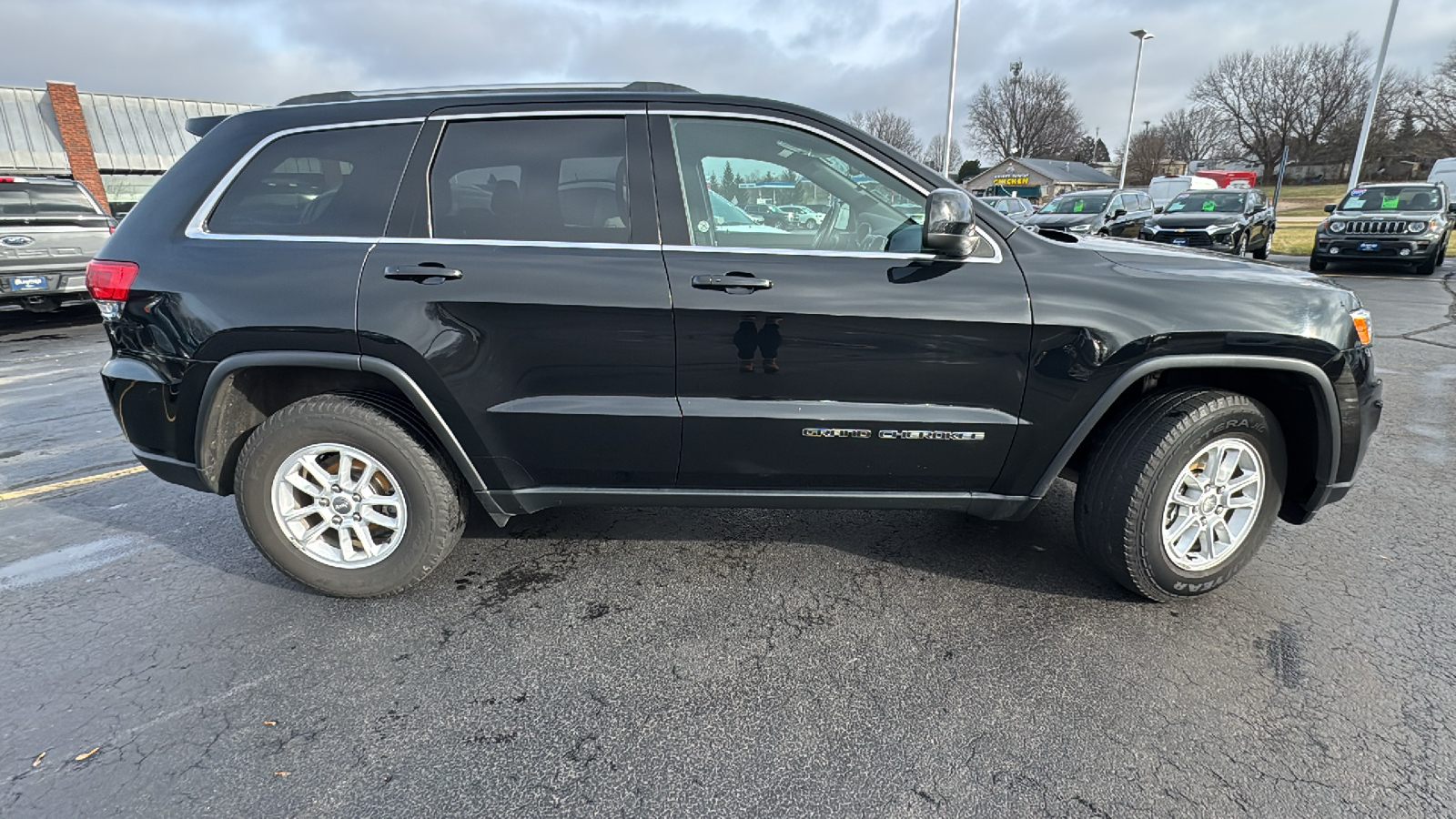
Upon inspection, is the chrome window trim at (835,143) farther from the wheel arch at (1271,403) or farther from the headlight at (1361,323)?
the headlight at (1361,323)

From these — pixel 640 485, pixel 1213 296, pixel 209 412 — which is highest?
pixel 1213 296

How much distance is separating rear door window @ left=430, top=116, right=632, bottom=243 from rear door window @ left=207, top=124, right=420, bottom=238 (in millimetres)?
197

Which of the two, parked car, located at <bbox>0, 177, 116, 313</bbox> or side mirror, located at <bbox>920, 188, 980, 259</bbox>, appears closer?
side mirror, located at <bbox>920, 188, 980, 259</bbox>

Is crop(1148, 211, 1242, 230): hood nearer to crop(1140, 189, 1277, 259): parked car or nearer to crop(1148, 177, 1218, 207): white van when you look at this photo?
crop(1140, 189, 1277, 259): parked car

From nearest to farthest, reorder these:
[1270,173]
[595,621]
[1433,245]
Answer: [595,621]
[1433,245]
[1270,173]

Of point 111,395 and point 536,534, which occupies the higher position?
point 111,395

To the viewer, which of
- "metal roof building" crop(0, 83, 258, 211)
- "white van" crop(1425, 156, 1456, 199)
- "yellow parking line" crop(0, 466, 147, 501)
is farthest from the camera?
"white van" crop(1425, 156, 1456, 199)

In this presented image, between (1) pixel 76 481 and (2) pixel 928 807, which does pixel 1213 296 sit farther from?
(1) pixel 76 481

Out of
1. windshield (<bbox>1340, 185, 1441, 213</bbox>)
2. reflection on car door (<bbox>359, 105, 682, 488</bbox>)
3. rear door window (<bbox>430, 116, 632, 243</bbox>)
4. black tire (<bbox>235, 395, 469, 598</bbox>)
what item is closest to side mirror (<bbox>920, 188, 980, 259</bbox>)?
reflection on car door (<bbox>359, 105, 682, 488</bbox>)

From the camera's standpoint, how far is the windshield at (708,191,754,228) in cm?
268

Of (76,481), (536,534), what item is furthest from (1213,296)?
(76,481)

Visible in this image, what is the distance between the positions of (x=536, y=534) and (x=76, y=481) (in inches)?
114

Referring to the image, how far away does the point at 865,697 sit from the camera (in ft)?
7.70

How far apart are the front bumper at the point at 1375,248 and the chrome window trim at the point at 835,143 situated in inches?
616
